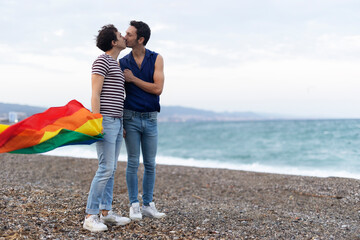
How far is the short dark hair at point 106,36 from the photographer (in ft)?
13.1

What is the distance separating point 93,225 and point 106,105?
4.49 ft

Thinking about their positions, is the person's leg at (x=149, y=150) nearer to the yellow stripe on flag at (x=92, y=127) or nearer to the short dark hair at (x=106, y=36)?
the yellow stripe on flag at (x=92, y=127)

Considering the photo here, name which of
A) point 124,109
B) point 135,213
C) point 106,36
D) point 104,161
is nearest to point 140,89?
point 124,109

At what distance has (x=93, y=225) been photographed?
4078 millimetres

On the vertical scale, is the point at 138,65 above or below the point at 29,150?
above

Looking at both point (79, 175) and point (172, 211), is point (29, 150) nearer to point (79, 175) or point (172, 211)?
point (172, 211)

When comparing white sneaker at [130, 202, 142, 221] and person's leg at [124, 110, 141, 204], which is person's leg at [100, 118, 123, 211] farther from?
white sneaker at [130, 202, 142, 221]

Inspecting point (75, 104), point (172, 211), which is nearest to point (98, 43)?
point (75, 104)

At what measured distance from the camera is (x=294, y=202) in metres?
7.56

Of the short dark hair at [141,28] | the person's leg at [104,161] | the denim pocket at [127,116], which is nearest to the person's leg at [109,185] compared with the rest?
the person's leg at [104,161]

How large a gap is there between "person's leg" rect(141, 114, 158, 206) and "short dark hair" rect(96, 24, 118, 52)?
3.54 ft

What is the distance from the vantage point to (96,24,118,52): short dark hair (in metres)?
3.99

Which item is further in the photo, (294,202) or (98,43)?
(294,202)

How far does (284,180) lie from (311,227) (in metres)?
4.73
